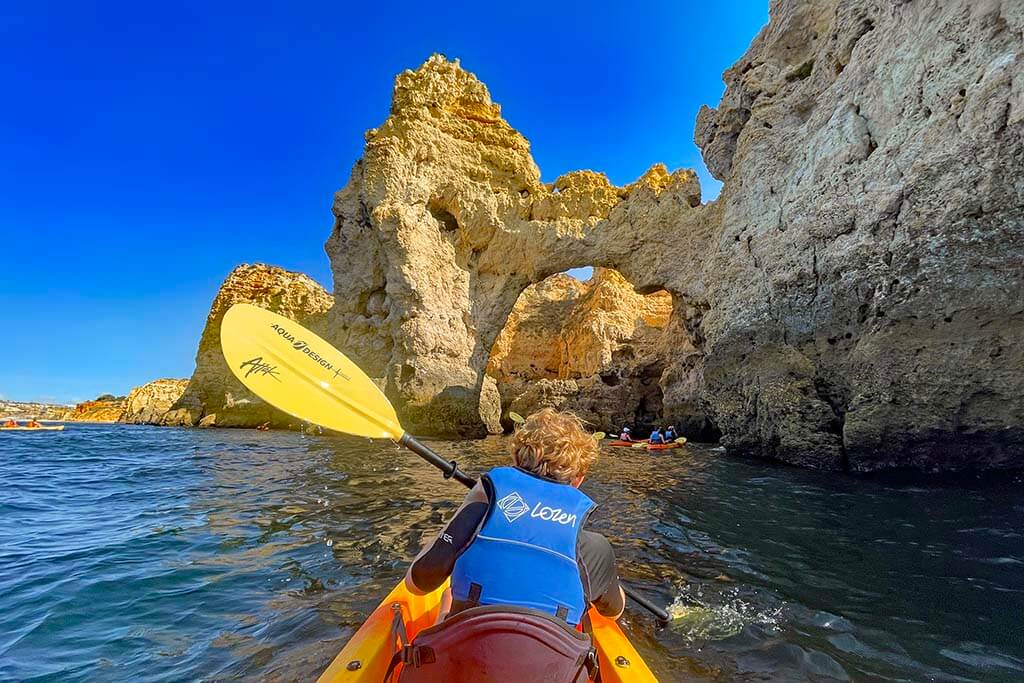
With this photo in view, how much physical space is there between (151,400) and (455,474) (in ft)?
123

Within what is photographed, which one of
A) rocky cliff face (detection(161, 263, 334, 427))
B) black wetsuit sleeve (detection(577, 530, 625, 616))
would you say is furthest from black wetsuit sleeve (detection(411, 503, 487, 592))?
rocky cliff face (detection(161, 263, 334, 427))

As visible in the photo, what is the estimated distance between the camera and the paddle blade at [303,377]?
4348 mm

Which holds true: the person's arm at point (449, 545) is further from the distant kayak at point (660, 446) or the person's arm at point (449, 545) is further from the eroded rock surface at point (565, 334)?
the eroded rock surface at point (565, 334)

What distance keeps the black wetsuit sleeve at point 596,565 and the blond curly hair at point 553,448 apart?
0.83 ft

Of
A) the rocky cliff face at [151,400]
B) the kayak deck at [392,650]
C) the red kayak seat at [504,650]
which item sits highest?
the rocky cliff face at [151,400]

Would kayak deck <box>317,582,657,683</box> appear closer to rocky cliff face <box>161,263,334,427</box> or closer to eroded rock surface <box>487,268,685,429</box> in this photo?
eroded rock surface <box>487,268,685,429</box>

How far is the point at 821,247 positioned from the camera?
9234mm

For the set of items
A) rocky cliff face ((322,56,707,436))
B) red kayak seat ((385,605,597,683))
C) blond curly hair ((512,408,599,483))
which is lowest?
red kayak seat ((385,605,597,683))

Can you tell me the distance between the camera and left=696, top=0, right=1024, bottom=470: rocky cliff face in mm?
6707

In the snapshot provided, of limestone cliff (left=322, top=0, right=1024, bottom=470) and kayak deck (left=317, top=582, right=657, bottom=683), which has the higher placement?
limestone cliff (left=322, top=0, right=1024, bottom=470)

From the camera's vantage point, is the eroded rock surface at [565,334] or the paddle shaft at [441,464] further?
the eroded rock surface at [565,334]

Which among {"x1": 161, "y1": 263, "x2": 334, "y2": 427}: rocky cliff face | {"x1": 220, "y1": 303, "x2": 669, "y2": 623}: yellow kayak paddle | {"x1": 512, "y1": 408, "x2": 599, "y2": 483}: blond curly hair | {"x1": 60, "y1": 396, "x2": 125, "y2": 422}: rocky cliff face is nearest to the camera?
{"x1": 512, "y1": 408, "x2": 599, "y2": 483}: blond curly hair

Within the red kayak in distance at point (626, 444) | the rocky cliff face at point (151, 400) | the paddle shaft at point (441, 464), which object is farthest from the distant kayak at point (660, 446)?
the rocky cliff face at point (151, 400)

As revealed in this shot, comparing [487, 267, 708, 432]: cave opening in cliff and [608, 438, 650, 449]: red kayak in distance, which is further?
[487, 267, 708, 432]: cave opening in cliff
